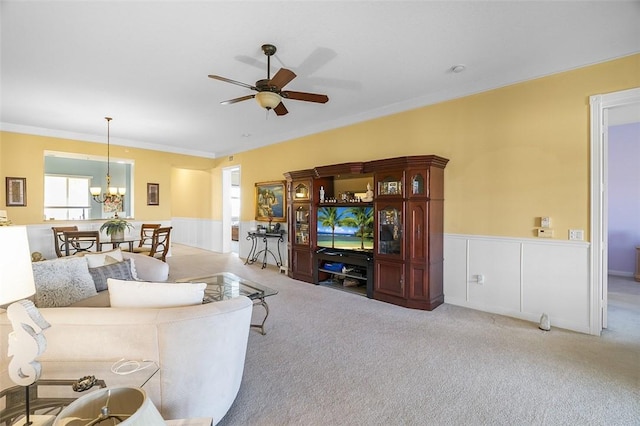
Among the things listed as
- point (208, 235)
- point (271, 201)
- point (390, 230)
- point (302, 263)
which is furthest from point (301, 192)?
point (208, 235)

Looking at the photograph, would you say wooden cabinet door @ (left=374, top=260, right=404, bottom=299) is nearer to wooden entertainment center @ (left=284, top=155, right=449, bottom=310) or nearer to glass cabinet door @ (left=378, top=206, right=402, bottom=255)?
wooden entertainment center @ (left=284, top=155, right=449, bottom=310)

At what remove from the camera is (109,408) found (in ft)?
3.48

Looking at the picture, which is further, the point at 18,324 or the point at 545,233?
the point at 545,233

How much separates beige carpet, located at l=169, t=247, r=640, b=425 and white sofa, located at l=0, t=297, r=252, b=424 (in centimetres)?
40

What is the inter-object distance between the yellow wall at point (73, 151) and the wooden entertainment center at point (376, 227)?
4123mm

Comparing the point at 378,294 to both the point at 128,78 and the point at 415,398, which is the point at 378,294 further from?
the point at 128,78

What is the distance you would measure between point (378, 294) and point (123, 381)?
11.1 ft

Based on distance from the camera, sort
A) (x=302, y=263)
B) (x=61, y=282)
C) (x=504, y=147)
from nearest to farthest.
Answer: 1. (x=61, y=282)
2. (x=504, y=147)
3. (x=302, y=263)

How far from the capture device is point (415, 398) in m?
2.10

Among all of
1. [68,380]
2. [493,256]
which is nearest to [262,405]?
[68,380]

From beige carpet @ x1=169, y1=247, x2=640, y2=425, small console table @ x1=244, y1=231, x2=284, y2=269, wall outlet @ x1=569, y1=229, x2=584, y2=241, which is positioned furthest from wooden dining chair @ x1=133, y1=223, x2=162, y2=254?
wall outlet @ x1=569, y1=229, x2=584, y2=241

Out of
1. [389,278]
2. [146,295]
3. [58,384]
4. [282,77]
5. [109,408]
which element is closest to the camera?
[109,408]

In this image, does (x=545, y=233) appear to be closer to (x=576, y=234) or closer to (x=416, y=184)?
(x=576, y=234)

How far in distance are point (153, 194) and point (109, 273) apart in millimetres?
5063
